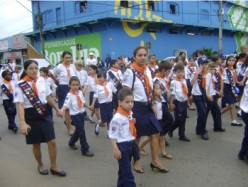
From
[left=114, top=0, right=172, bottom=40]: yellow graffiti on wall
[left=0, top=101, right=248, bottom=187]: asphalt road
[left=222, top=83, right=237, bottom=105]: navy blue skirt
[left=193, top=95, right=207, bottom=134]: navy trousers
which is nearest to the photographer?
[left=0, top=101, right=248, bottom=187]: asphalt road

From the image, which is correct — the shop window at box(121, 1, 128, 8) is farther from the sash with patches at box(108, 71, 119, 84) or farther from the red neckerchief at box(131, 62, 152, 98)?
the red neckerchief at box(131, 62, 152, 98)

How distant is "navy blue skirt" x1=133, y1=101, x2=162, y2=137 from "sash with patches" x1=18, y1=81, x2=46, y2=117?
1.43m

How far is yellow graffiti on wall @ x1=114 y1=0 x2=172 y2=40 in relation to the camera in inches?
1037

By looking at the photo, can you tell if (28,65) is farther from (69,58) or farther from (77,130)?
(69,58)

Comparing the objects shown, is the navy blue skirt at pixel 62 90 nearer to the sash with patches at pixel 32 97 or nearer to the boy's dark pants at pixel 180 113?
the boy's dark pants at pixel 180 113

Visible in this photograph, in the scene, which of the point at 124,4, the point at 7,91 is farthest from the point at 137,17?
the point at 7,91

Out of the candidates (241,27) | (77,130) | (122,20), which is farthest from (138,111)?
(241,27)

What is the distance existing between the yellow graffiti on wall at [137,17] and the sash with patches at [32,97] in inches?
846

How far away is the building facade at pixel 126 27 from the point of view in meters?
26.2

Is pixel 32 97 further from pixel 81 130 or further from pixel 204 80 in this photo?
pixel 204 80

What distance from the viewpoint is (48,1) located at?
33312 mm

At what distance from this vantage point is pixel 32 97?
16.8ft

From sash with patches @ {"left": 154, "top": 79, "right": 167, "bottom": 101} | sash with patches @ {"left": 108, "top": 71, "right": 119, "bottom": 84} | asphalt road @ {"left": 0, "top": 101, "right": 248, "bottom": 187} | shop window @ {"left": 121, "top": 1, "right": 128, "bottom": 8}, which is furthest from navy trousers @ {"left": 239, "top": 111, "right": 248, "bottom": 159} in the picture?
shop window @ {"left": 121, "top": 1, "right": 128, "bottom": 8}

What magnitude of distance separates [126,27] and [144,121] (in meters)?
22.5
